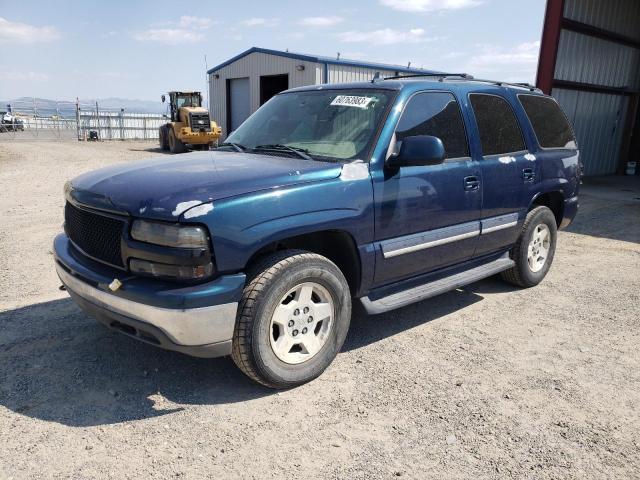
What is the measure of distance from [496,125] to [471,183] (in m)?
0.77

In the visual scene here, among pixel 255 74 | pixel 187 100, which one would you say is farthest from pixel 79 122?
pixel 255 74

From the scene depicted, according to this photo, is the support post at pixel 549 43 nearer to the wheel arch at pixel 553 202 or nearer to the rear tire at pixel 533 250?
the wheel arch at pixel 553 202

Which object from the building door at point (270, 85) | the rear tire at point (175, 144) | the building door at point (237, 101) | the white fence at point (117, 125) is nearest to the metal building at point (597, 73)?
the building door at point (270, 85)

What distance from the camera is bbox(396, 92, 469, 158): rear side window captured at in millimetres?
3744

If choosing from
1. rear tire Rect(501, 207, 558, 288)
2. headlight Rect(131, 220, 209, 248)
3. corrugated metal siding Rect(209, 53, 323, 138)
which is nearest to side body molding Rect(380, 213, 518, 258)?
rear tire Rect(501, 207, 558, 288)

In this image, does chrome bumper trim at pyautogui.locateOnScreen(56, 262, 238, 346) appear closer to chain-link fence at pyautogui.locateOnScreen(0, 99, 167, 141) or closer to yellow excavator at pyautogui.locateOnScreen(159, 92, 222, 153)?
yellow excavator at pyautogui.locateOnScreen(159, 92, 222, 153)

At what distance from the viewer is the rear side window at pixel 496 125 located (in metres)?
4.36

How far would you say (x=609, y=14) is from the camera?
15.1 meters

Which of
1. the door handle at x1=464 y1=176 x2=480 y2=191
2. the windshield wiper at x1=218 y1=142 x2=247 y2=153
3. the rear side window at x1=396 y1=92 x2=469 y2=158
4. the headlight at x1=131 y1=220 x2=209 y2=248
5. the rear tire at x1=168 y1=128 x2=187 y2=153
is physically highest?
the rear side window at x1=396 y1=92 x2=469 y2=158

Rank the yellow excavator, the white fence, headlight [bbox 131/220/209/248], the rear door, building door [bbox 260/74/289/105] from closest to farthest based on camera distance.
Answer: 1. headlight [bbox 131/220/209/248]
2. the rear door
3. the yellow excavator
4. building door [bbox 260/74/289/105]
5. the white fence

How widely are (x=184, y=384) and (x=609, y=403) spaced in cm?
265

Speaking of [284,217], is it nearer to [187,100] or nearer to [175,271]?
[175,271]

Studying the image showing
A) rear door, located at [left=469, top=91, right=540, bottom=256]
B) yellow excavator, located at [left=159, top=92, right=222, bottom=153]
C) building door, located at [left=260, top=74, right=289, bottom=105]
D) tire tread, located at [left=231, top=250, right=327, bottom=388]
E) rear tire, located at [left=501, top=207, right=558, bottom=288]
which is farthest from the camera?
building door, located at [left=260, top=74, right=289, bottom=105]

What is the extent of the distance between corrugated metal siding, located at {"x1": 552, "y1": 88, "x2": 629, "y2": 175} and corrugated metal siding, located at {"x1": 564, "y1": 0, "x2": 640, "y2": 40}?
6.20 ft
